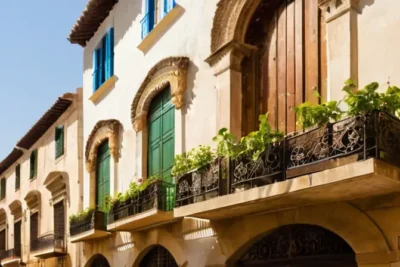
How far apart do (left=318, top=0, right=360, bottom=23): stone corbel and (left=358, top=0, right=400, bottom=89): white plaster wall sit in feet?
0.32

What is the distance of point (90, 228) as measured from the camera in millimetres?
14148

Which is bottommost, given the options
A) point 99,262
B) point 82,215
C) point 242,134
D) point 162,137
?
point 99,262

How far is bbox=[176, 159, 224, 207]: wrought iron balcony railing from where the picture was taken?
27.4ft

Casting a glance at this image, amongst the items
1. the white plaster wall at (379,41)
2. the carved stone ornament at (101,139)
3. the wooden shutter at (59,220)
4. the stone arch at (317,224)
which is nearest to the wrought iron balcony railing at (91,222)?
the carved stone ornament at (101,139)

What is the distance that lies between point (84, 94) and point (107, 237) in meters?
4.88

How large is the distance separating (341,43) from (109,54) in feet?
29.9

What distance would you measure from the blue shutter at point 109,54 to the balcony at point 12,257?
1153 cm

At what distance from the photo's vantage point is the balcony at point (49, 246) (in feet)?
60.8

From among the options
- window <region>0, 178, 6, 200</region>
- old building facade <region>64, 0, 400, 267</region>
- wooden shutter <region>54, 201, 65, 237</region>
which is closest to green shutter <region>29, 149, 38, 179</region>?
wooden shutter <region>54, 201, 65, 237</region>

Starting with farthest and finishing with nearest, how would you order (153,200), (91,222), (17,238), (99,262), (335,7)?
(17,238)
(99,262)
(91,222)
(153,200)
(335,7)

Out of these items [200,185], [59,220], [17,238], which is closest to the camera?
[200,185]

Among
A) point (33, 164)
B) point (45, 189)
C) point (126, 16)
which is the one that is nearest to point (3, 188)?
point (33, 164)

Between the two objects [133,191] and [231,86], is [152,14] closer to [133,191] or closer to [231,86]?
[133,191]

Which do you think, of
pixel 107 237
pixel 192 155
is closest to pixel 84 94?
pixel 107 237
